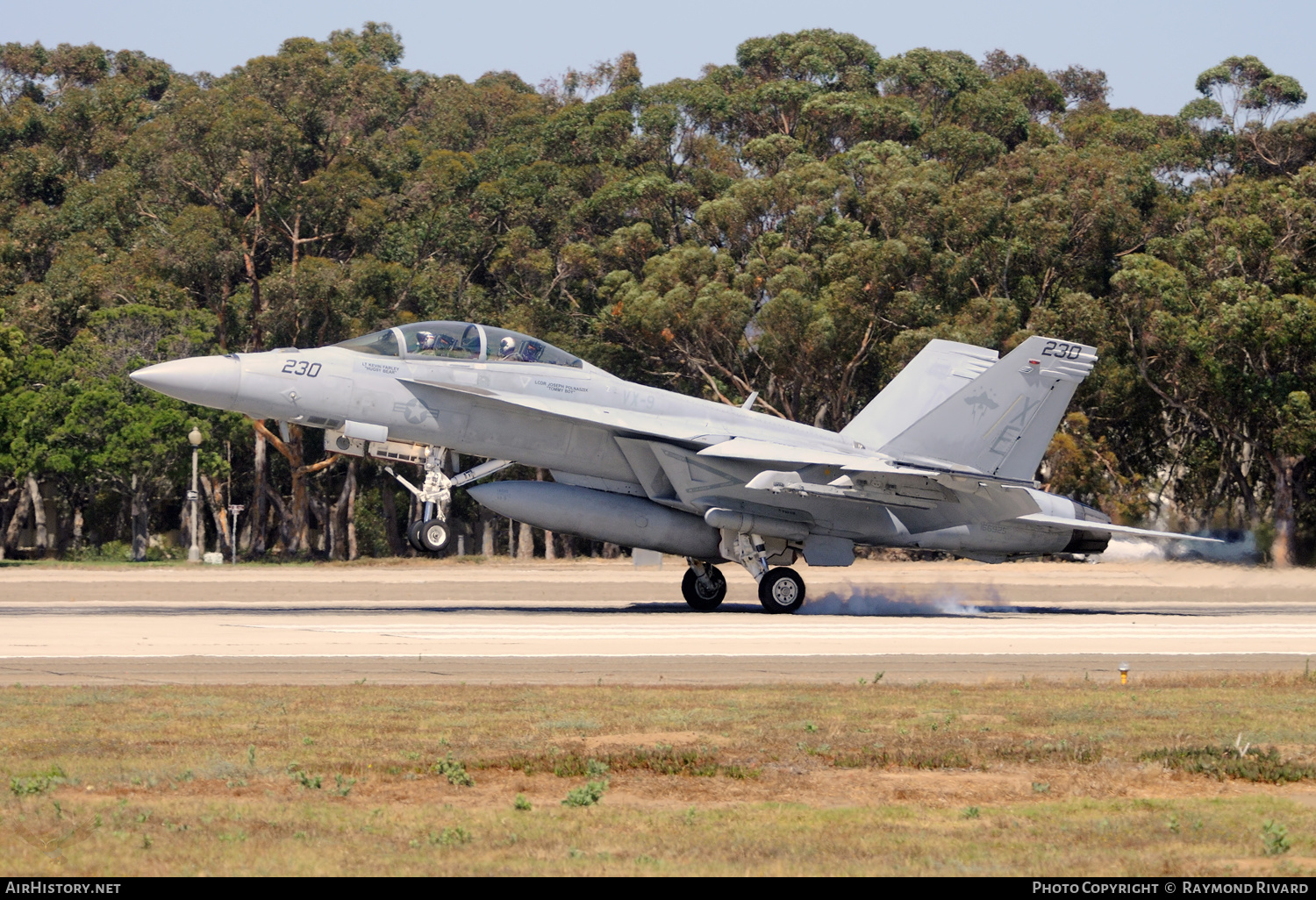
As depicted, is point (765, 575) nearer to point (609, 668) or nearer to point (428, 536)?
point (428, 536)

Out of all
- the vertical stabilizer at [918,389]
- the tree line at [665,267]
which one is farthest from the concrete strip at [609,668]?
the tree line at [665,267]

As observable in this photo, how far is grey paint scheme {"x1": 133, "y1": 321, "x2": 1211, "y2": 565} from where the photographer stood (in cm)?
2219

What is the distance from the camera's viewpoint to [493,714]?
11.7m

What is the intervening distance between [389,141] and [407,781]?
67502 millimetres

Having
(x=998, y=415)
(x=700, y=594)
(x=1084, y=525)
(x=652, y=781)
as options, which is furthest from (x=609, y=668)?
(x=1084, y=525)

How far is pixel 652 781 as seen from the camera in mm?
9203

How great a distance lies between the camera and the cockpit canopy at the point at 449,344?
22.4 metres

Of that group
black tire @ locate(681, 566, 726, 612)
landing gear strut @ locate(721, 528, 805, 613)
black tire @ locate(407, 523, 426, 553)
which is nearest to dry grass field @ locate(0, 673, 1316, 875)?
black tire @ locate(407, 523, 426, 553)

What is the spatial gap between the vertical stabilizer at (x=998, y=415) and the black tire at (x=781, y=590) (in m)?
2.89

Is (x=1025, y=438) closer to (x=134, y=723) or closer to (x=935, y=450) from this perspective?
(x=935, y=450)

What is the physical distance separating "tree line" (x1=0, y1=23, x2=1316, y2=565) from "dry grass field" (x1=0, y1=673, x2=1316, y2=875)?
38738 mm

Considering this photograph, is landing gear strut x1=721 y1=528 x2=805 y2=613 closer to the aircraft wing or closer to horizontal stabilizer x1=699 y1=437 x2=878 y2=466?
horizontal stabilizer x1=699 y1=437 x2=878 y2=466

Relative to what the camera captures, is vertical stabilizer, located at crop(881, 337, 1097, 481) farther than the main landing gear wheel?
Yes

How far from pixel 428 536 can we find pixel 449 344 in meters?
3.28
